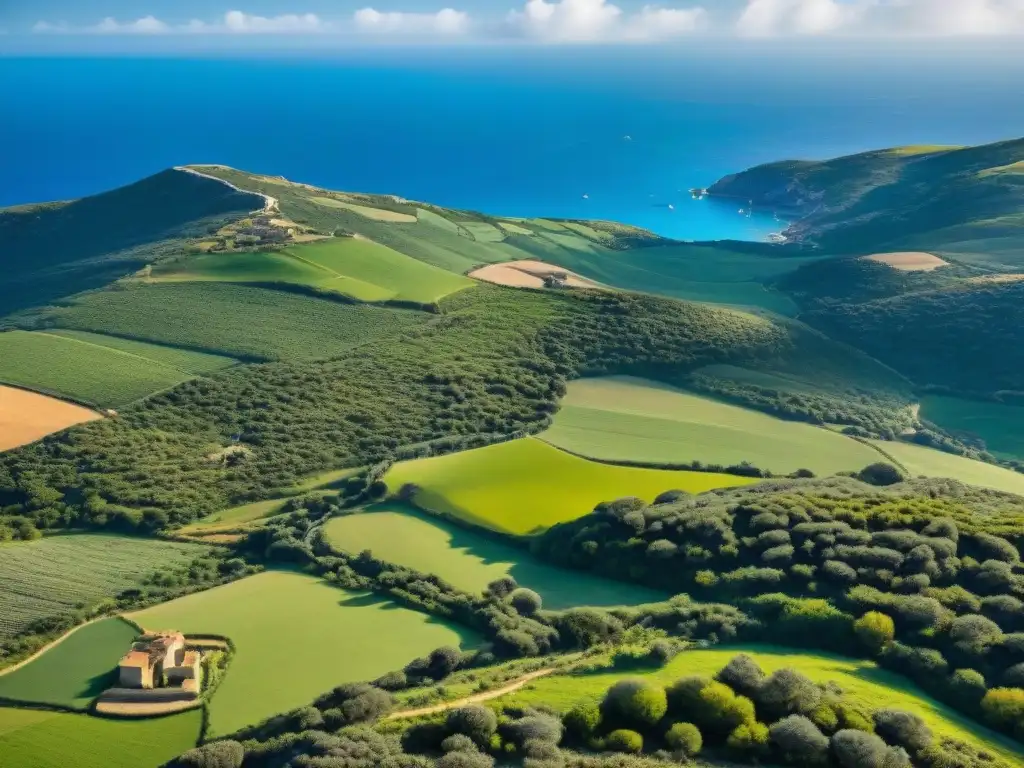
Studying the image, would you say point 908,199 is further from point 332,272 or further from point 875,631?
point 875,631

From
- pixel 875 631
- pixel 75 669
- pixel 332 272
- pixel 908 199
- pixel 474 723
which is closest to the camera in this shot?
pixel 474 723

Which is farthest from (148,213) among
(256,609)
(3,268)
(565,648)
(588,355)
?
(565,648)

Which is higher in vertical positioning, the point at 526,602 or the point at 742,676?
the point at 742,676

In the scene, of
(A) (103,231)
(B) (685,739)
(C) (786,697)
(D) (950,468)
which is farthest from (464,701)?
(A) (103,231)

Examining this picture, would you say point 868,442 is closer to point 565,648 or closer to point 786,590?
point 786,590

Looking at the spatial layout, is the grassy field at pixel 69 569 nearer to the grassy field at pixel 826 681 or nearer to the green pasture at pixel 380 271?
the grassy field at pixel 826 681

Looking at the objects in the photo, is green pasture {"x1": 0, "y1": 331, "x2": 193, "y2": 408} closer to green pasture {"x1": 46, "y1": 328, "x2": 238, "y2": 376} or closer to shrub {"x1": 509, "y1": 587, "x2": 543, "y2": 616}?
green pasture {"x1": 46, "y1": 328, "x2": 238, "y2": 376}
